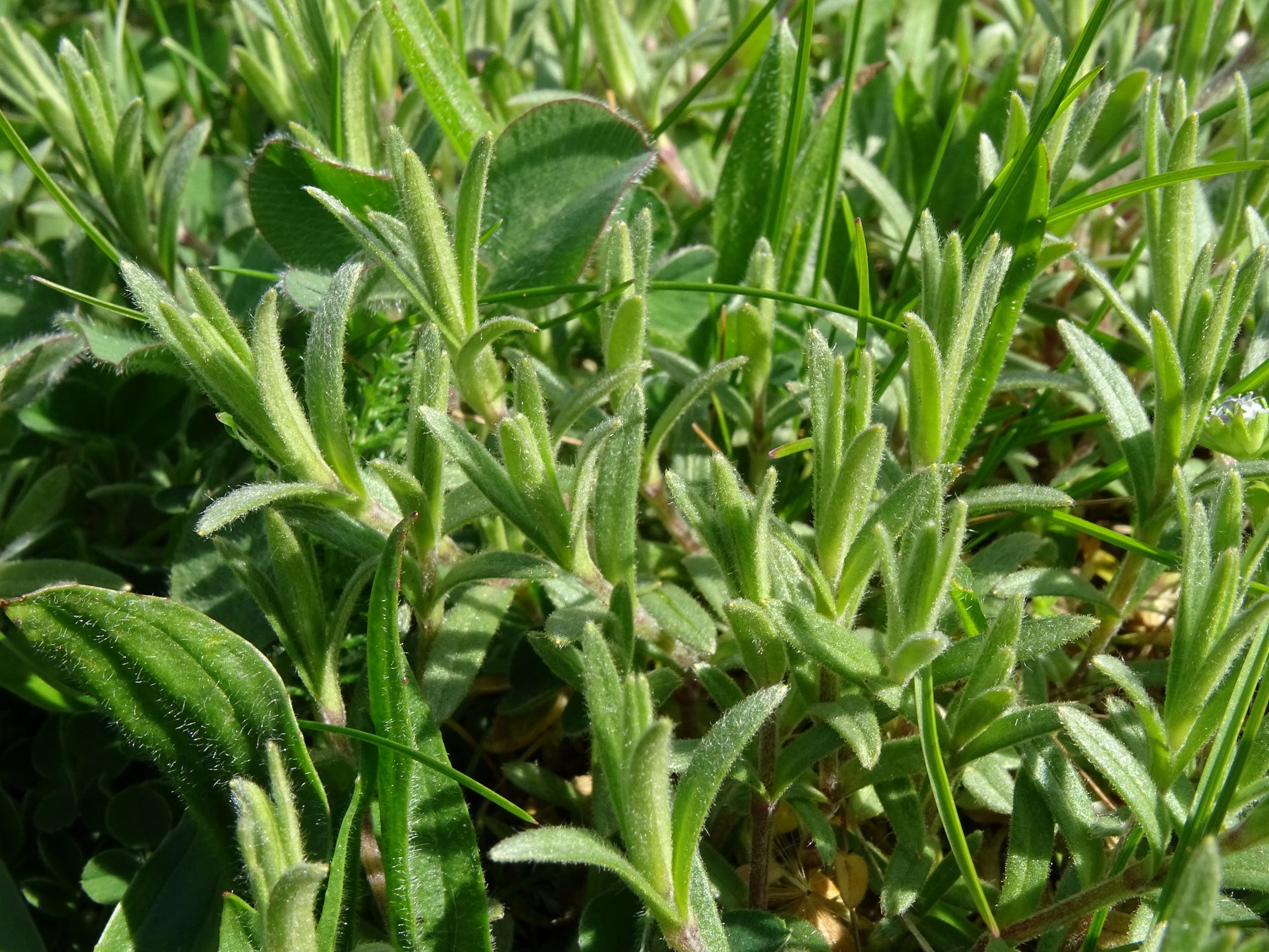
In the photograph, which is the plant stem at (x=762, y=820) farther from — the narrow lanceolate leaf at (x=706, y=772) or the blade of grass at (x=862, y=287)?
the blade of grass at (x=862, y=287)

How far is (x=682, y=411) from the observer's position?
164 cm

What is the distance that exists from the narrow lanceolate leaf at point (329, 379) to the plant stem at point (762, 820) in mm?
649

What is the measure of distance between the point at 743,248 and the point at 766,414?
390mm

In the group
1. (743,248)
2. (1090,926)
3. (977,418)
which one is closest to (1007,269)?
(977,418)

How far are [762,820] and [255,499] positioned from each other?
746mm

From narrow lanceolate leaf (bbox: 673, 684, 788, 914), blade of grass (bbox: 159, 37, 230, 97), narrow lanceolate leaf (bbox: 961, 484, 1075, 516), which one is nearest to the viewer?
narrow lanceolate leaf (bbox: 673, 684, 788, 914)

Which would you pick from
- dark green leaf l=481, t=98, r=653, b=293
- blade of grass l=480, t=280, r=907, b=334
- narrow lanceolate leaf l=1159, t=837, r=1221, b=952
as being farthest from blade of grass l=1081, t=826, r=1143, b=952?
dark green leaf l=481, t=98, r=653, b=293

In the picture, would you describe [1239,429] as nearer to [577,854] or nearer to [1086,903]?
[1086,903]

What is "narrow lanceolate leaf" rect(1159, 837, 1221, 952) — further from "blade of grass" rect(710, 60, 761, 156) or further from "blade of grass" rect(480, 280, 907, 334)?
→ "blade of grass" rect(710, 60, 761, 156)

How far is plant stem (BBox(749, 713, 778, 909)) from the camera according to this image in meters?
1.47

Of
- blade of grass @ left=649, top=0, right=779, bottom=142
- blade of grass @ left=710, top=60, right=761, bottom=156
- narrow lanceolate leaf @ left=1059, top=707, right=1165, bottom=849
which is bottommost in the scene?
narrow lanceolate leaf @ left=1059, top=707, right=1165, bottom=849

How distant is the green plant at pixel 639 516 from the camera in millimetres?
1347

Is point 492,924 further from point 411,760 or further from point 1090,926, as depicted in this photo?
point 1090,926

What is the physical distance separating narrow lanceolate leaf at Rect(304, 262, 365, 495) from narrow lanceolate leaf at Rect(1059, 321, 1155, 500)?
1000mm
